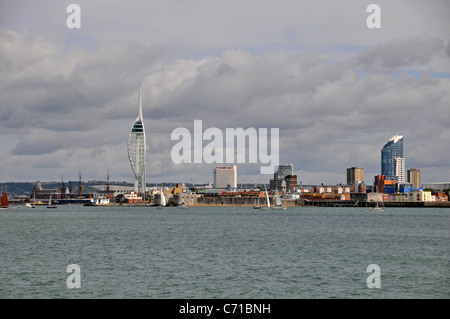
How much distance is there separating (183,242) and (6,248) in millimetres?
19538

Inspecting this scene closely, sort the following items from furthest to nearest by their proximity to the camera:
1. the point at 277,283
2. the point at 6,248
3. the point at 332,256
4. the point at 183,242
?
the point at 183,242, the point at 6,248, the point at 332,256, the point at 277,283
